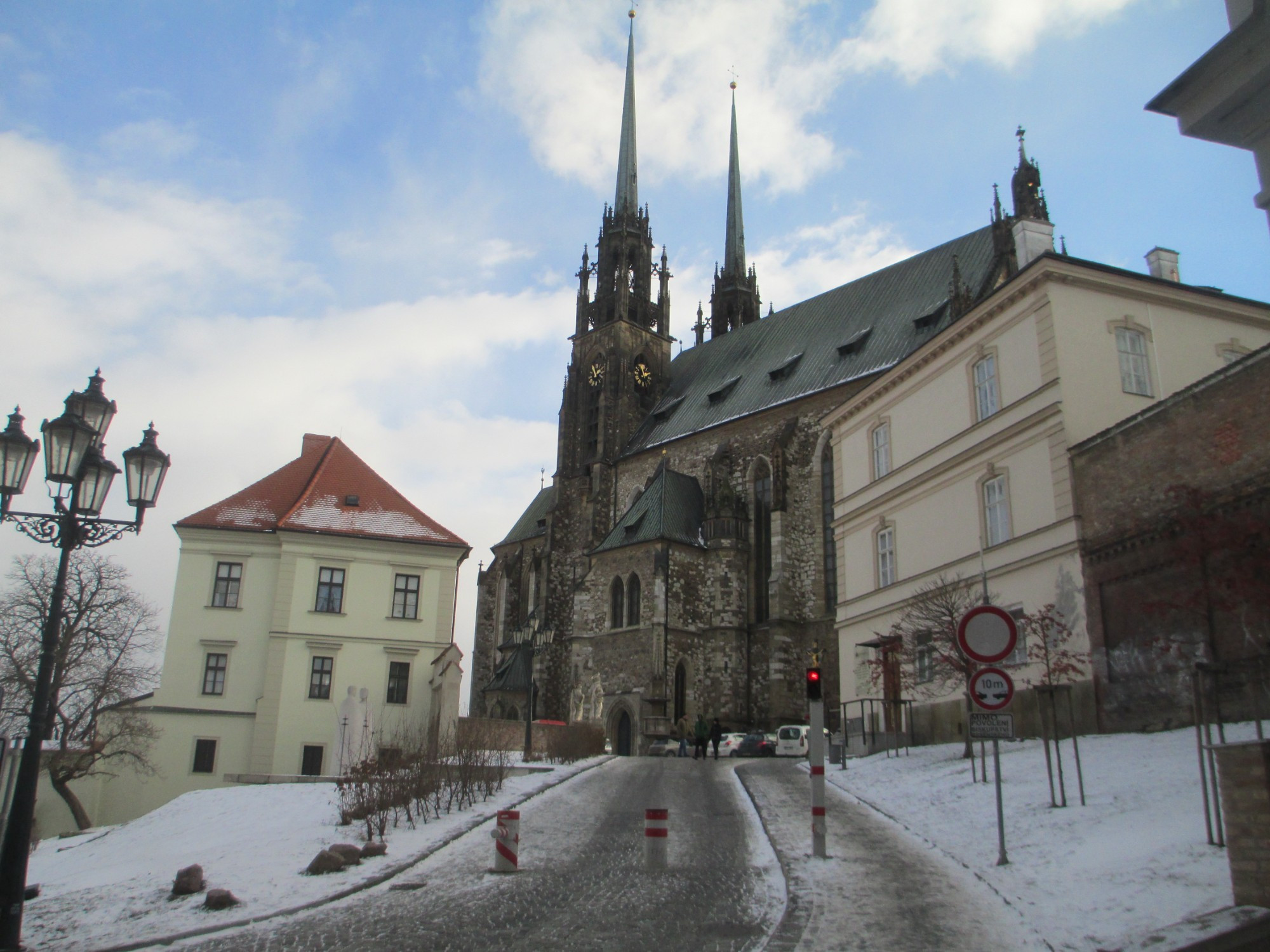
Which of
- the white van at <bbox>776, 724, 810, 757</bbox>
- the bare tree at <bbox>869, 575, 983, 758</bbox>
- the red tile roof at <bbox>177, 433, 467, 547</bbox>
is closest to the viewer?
the bare tree at <bbox>869, 575, 983, 758</bbox>

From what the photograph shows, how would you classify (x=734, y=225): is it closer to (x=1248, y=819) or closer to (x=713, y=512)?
(x=713, y=512)

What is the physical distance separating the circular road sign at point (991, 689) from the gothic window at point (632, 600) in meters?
28.9

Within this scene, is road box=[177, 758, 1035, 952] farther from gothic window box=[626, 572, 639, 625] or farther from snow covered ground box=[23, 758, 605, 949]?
gothic window box=[626, 572, 639, 625]

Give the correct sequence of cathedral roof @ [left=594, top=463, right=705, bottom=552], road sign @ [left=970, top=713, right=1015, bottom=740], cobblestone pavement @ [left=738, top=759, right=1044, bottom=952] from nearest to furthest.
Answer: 1. cobblestone pavement @ [left=738, top=759, right=1044, bottom=952]
2. road sign @ [left=970, top=713, right=1015, bottom=740]
3. cathedral roof @ [left=594, top=463, right=705, bottom=552]

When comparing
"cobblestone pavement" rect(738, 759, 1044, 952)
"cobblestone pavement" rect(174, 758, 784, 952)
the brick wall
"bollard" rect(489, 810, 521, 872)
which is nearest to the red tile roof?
"cobblestone pavement" rect(174, 758, 784, 952)

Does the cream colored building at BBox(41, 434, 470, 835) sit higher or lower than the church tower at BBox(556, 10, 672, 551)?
lower

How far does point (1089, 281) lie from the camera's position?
19.0 meters

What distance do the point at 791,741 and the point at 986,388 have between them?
14409 millimetres

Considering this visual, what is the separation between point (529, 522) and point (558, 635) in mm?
12785

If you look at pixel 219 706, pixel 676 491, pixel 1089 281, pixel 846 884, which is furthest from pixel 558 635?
pixel 846 884

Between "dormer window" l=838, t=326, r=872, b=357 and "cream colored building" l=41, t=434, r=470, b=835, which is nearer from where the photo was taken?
"cream colored building" l=41, t=434, r=470, b=835

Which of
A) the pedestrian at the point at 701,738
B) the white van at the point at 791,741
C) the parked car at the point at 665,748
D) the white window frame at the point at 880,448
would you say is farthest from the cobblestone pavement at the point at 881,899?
the parked car at the point at 665,748

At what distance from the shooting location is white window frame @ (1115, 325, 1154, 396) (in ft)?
62.6

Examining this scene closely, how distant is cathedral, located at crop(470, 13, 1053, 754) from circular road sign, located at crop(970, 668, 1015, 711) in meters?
19.6
